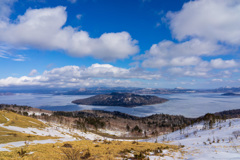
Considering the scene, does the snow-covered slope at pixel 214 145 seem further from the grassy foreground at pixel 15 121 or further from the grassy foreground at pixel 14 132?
the grassy foreground at pixel 15 121

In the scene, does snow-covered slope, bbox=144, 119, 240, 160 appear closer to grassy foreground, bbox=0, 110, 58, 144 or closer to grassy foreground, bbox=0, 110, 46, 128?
grassy foreground, bbox=0, 110, 58, 144

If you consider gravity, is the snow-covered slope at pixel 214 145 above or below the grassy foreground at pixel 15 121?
above

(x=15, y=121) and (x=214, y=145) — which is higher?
(x=214, y=145)

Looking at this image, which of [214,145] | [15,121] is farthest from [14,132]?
[214,145]

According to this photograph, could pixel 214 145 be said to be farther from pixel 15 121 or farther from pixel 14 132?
pixel 15 121

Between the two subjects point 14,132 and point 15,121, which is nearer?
point 14,132

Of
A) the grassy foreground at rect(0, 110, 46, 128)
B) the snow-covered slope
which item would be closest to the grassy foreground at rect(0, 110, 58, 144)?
the grassy foreground at rect(0, 110, 46, 128)

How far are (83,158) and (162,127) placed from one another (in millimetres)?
200912

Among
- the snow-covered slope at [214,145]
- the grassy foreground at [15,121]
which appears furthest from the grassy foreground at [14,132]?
the snow-covered slope at [214,145]

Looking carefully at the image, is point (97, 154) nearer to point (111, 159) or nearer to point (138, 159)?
point (111, 159)

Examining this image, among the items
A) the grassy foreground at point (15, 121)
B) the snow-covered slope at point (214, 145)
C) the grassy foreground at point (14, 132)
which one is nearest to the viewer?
the snow-covered slope at point (214, 145)

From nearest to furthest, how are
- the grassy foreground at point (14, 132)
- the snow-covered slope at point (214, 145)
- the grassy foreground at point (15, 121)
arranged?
1. the snow-covered slope at point (214, 145)
2. the grassy foreground at point (14, 132)
3. the grassy foreground at point (15, 121)

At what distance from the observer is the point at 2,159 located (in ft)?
40.2

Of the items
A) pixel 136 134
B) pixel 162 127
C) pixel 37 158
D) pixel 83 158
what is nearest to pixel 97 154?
pixel 83 158
